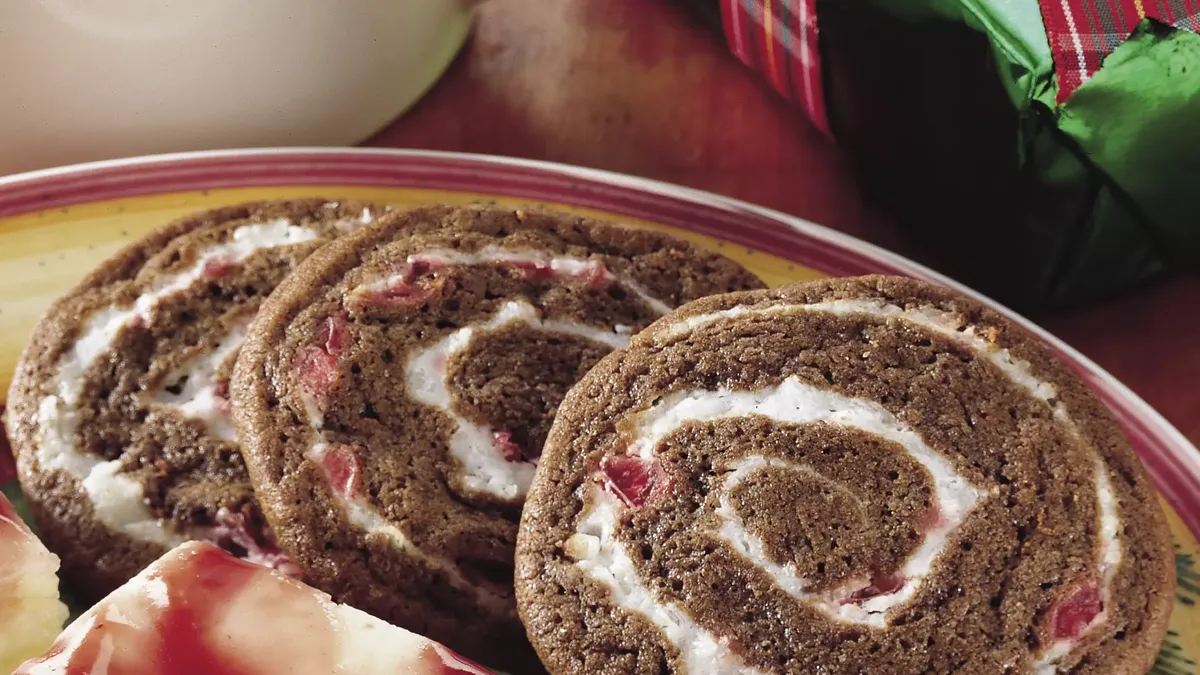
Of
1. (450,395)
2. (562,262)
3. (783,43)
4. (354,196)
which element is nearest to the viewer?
(450,395)

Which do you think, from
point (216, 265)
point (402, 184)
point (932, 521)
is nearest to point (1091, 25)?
point (932, 521)

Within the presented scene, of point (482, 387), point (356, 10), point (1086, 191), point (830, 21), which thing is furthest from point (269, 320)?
point (1086, 191)

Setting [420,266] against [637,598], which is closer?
[637,598]

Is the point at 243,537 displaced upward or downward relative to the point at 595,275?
downward

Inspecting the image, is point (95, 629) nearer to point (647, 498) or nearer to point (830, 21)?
point (647, 498)

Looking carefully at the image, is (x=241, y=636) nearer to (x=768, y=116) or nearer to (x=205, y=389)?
(x=205, y=389)

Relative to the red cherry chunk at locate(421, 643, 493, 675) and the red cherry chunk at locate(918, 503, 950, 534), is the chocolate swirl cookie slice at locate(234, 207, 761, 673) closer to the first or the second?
the red cherry chunk at locate(421, 643, 493, 675)

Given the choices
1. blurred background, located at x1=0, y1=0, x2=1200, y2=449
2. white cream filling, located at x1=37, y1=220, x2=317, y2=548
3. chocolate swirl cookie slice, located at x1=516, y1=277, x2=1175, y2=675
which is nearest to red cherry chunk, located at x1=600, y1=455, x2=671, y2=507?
chocolate swirl cookie slice, located at x1=516, y1=277, x2=1175, y2=675
